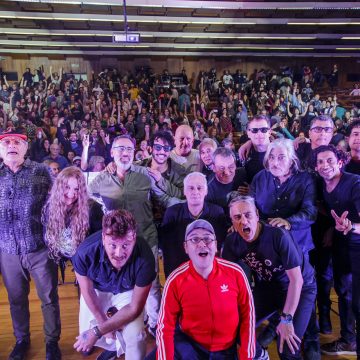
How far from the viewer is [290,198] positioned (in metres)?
2.47

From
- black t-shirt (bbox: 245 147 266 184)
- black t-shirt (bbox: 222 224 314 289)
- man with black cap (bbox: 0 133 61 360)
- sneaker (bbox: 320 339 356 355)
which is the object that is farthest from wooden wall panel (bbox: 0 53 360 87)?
sneaker (bbox: 320 339 356 355)

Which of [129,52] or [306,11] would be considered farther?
[129,52]

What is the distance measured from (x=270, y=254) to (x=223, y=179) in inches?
28.3

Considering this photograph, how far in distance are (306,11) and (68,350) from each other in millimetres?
12281

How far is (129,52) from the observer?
51.2ft

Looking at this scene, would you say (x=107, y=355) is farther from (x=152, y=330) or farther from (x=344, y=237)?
(x=344, y=237)

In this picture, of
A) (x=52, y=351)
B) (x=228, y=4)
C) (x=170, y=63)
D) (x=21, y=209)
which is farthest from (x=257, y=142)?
(x=170, y=63)

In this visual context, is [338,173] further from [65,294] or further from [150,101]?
[150,101]

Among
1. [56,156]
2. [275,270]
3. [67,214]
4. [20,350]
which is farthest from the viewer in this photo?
[56,156]

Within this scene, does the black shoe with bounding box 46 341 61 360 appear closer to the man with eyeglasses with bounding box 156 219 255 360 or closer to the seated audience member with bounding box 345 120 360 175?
the man with eyeglasses with bounding box 156 219 255 360

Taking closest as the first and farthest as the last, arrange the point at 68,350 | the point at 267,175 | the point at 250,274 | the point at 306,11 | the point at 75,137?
1. the point at 250,274
2. the point at 267,175
3. the point at 68,350
4. the point at 75,137
5. the point at 306,11

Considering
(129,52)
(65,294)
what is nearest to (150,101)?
(129,52)

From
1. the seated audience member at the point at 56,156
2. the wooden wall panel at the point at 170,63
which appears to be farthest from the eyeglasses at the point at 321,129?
the wooden wall panel at the point at 170,63

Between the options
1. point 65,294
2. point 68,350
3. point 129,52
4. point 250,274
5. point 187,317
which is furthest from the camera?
point 129,52
